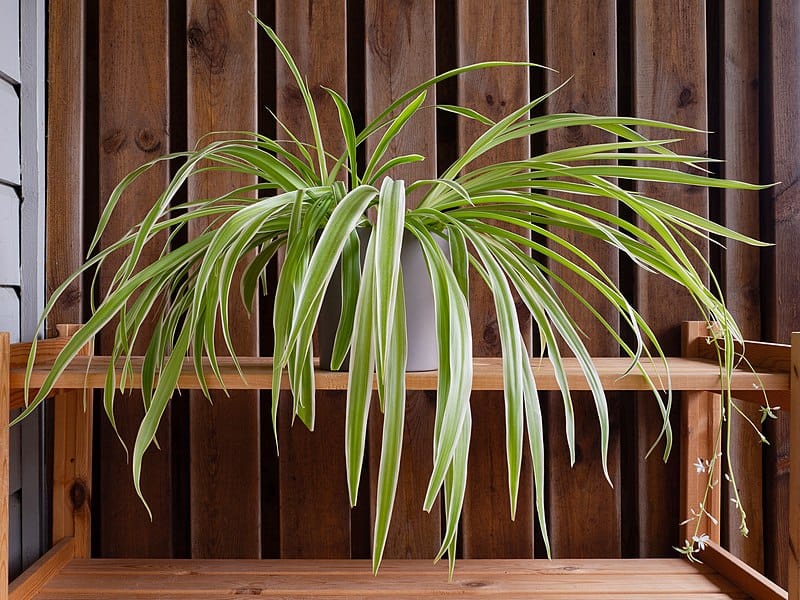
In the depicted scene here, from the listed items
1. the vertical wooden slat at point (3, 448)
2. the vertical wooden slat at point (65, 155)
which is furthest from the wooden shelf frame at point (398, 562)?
the vertical wooden slat at point (65, 155)

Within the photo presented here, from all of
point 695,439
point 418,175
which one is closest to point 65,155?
point 418,175

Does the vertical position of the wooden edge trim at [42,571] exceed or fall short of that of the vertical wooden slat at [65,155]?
it falls short

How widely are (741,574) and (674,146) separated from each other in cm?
69

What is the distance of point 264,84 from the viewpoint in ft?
3.98

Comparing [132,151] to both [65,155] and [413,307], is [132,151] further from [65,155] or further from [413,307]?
[413,307]

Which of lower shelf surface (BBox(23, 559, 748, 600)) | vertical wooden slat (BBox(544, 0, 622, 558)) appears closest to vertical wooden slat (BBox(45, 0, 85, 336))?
lower shelf surface (BBox(23, 559, 748, 600))

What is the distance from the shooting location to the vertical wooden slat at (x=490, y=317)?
1.17 m

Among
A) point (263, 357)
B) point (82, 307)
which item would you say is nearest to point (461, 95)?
point (263, 357)

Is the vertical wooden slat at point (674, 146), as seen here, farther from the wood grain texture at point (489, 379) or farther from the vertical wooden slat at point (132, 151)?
the vertical wooden slat at point (132, 151)

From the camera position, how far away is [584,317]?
1.17 metres

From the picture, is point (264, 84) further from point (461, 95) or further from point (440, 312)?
point (440, 312)

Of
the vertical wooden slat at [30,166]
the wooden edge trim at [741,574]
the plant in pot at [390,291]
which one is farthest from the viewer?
the vertical wooden slat at [30,166]

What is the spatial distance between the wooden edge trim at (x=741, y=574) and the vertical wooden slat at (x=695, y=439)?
0.19ft

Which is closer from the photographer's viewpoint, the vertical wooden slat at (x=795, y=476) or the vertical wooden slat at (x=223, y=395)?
the vertical wooden slat at (x=795, y=476)
